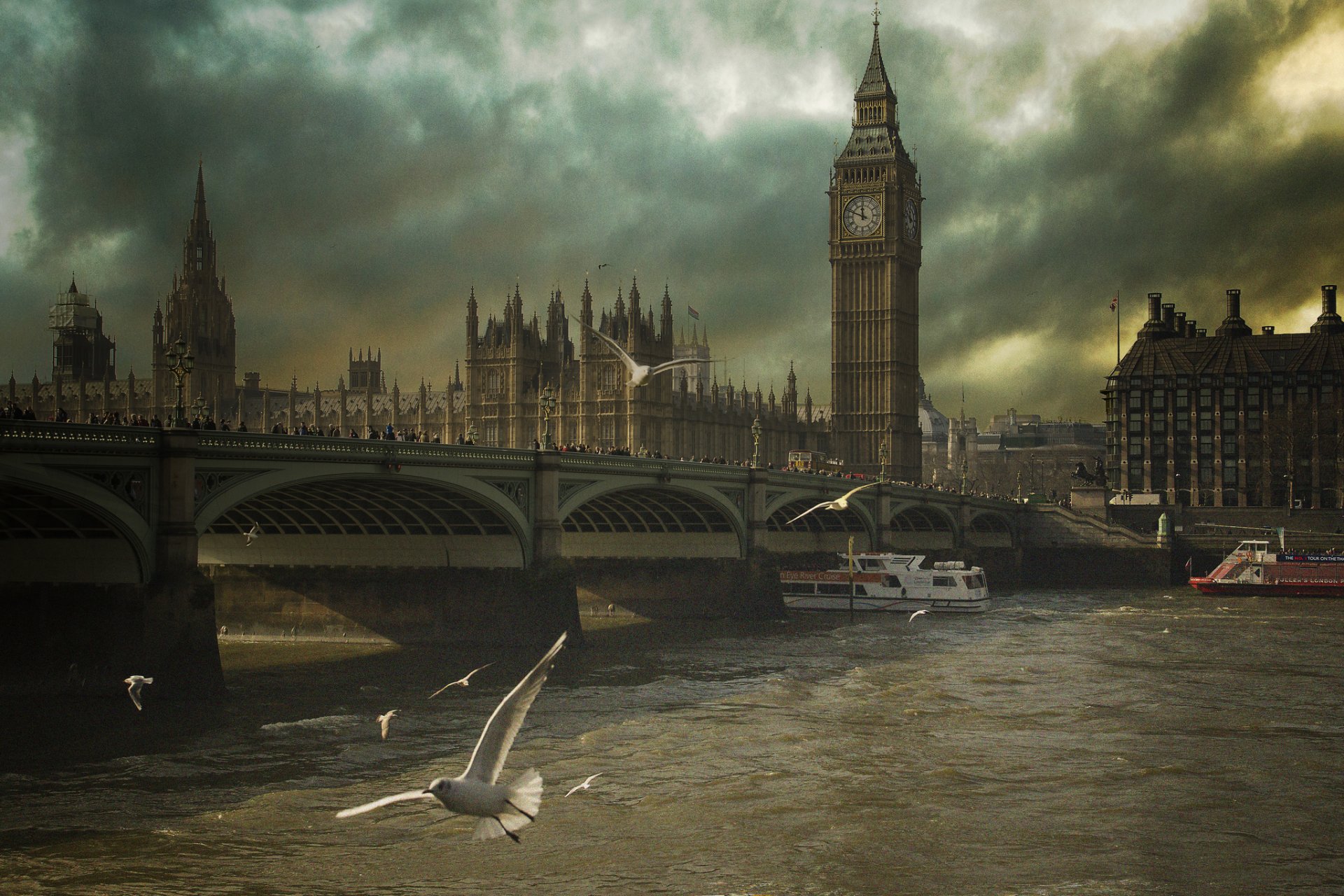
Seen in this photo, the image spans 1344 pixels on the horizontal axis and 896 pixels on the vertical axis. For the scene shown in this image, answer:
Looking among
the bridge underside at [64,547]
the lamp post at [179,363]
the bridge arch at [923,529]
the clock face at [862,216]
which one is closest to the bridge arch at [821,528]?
the bridge arch at [923,529]

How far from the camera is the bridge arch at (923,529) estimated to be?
3420 inches

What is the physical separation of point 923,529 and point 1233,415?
42.1 meters

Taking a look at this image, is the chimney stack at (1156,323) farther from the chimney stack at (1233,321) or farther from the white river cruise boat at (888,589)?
the white river cruise boat at (888,589)

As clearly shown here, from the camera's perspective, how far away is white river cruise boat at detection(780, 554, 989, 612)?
218ft

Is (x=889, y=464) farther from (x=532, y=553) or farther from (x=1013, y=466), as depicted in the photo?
(x=532, y=553)

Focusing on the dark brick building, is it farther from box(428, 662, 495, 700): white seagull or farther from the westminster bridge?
box(428, 662, 495, 700): white seagull

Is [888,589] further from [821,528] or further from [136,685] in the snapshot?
[136,685]

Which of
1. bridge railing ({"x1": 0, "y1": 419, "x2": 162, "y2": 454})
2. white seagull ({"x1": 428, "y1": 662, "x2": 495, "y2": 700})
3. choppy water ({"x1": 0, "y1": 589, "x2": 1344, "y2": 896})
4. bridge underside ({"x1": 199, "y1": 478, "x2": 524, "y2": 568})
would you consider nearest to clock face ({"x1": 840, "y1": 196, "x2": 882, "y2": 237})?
bridge underside ({"x1": 199, "y1": 478, "x2": 524, "y2": 568})

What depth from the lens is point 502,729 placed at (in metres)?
13.2

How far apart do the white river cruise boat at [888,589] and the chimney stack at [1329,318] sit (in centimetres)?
6921

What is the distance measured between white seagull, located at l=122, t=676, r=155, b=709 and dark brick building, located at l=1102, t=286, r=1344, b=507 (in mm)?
97049

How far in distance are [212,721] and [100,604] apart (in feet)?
13.5

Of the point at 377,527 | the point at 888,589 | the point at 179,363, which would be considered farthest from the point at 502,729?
the point at 888,589

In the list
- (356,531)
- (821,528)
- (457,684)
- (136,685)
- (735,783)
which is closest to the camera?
(735,783)
